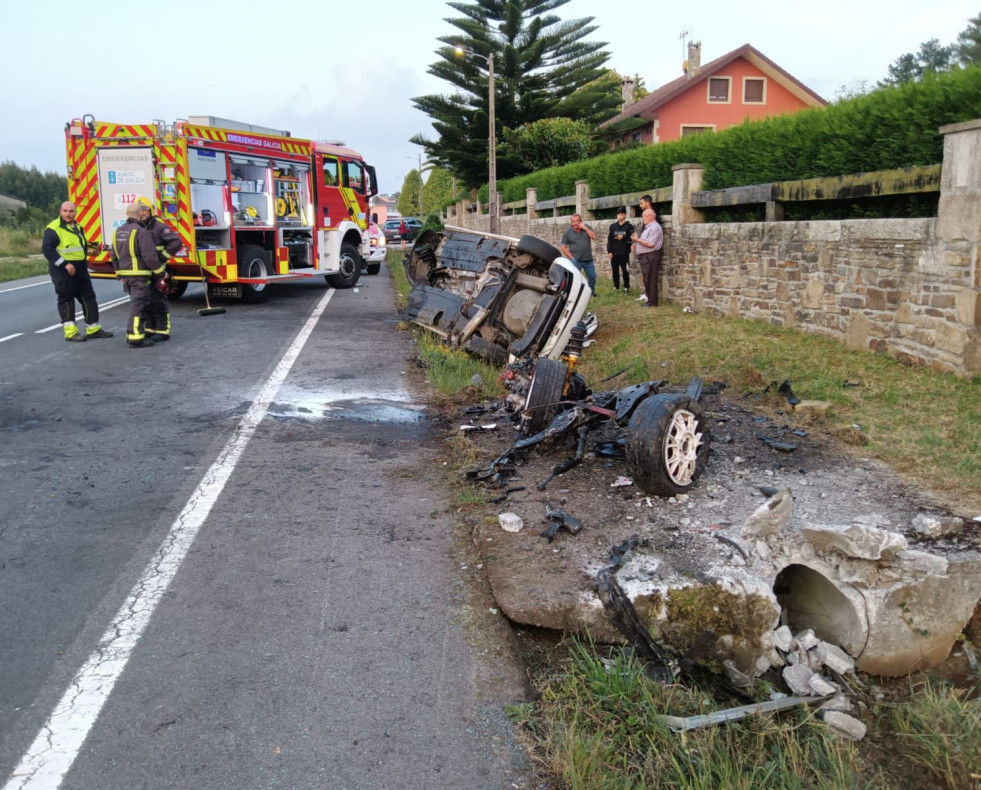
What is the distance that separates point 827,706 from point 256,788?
2252 mm

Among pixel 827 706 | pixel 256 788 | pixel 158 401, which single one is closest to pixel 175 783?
pixel 256 788

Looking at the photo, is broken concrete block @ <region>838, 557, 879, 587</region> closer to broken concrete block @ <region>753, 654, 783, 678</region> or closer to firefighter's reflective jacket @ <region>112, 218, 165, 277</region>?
broken concrete block @ <region>753, 654, 783, 678</region>

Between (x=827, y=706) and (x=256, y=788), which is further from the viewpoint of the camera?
(x=827, y=706)

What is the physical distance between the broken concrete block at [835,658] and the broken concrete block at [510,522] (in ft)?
5.55

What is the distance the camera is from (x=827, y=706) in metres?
3.37

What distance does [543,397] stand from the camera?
6215 mm

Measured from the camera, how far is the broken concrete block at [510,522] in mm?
4703

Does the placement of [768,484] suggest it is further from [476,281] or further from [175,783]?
[476,281]

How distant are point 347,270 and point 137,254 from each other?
8.32m

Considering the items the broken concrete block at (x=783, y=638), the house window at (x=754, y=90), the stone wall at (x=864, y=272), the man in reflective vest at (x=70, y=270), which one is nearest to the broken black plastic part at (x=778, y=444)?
the broken concrete block at (x=783, y=638)

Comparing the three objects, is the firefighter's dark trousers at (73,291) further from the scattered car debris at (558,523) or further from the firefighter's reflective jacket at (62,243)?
the scattered car debris at (558,523)

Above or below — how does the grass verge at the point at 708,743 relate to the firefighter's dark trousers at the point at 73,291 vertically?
below

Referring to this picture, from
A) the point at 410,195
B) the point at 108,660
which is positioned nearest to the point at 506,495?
the point at 108,660

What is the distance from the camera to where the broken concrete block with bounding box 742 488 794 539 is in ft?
13.7
